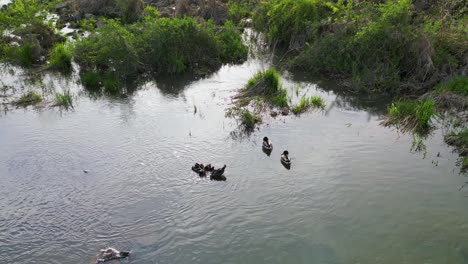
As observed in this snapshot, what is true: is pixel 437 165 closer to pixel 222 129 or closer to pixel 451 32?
pixel 222 129

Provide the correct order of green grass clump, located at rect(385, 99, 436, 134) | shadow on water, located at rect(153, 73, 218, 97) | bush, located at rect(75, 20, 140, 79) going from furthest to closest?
bush, located at rect(75, 20, 140, 79), shadow on water, located at rect(153, 73, 218, 97), green grass clump, located at rect(385, 99, 436, 134)

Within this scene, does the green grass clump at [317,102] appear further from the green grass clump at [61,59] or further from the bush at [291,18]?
the green grass clump at [61,59]

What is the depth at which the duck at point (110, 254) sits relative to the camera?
7.09m

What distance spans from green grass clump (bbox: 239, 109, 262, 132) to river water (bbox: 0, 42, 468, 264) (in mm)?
272

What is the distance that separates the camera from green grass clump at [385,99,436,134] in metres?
10.9

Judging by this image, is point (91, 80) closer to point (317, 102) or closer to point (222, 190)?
point (317, 102)

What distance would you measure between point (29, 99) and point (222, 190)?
7731 mm

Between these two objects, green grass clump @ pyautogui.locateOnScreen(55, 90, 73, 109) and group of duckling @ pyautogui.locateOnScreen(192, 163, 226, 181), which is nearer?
group of duckling @ pyautogui.locateOnScreen(192, 163, 226, 181)

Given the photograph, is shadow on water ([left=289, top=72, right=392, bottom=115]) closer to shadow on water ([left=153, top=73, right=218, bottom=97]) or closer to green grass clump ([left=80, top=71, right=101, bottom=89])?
shadow on water ([left=153, top=73, right=218, bottom=97])

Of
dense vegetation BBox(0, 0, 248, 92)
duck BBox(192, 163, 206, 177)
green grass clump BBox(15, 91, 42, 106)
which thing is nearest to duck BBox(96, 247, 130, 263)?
duck BBox(192, 163, 206, 177)

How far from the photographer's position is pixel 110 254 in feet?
23.3

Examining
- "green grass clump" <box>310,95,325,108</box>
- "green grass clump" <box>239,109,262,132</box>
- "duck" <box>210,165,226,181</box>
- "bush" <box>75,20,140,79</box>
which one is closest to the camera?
"duck" <box>210,165,226,181</box>

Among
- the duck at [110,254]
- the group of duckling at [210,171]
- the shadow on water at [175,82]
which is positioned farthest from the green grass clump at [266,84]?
the duck at [110,254]

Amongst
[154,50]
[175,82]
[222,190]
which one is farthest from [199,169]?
[154,50]
